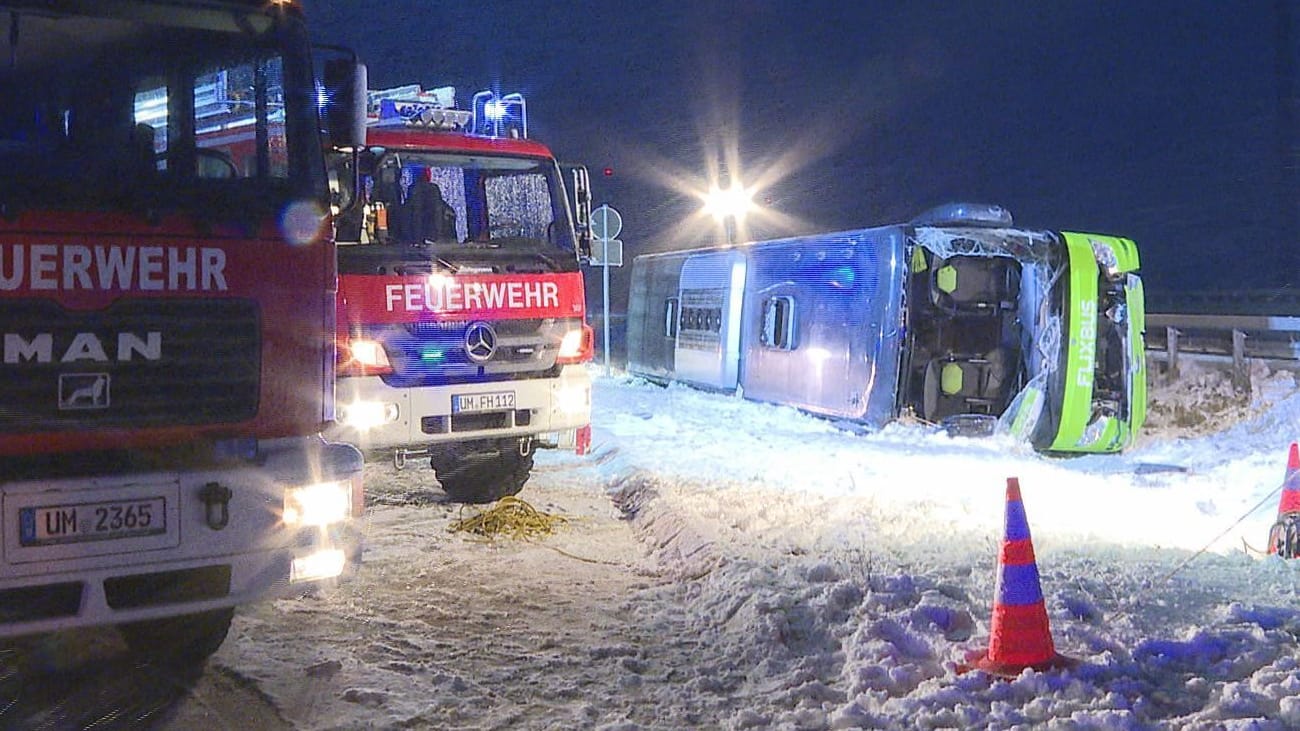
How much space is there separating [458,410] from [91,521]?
12.9 ft

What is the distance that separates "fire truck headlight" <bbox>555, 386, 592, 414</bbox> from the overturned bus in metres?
4.40

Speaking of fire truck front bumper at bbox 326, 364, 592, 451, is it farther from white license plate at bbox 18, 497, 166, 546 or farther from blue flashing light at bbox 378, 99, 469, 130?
white license plate at bbox 18, 497, 166, 546

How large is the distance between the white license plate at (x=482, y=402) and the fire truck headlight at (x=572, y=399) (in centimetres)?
39

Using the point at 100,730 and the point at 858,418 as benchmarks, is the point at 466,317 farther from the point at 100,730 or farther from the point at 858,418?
the point at 858,418

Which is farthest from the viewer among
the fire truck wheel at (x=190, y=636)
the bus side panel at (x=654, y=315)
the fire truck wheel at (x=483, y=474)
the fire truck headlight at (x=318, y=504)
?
the bus side panel at (x=654, y=315)

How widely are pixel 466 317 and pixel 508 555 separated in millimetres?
1703

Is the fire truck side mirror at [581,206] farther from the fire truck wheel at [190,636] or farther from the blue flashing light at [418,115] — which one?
the fire truck wheel at [190,636]

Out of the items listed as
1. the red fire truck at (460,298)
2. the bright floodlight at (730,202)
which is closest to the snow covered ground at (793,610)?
the red fire truck at (460,298)

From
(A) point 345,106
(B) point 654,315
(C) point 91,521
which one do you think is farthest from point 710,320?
(C) point 91,521

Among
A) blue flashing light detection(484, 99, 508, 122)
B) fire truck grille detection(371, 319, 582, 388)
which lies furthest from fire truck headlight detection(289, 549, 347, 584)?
blue flashing light detection(484, 99, 508, 122)

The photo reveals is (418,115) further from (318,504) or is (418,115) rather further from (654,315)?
(654,315)

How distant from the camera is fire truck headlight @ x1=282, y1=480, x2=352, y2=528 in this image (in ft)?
16.1

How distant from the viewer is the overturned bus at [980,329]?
11.7 meters

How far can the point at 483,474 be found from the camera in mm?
9516
